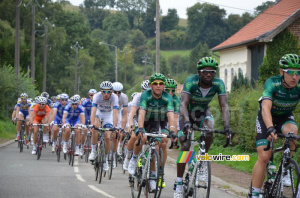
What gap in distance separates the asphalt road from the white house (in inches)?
725

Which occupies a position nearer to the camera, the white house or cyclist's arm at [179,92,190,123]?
cyclist's arm at [179,92,190,123]

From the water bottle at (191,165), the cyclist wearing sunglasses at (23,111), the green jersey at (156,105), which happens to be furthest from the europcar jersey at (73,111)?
the water bottle at (191,165)

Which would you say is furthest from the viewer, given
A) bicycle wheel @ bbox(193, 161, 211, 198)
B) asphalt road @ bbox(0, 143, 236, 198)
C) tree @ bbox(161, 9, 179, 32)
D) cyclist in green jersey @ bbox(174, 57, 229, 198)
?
tree @ bbox(161, 9, 179, 32)

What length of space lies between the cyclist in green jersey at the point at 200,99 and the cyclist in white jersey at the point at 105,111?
168 inches

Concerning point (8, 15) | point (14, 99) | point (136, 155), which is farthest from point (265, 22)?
point (8, 15)

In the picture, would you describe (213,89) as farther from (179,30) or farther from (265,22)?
(179,30)

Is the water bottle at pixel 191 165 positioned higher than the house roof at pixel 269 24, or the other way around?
the house roof at pixel 269 24

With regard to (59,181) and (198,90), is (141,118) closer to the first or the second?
(198,90)

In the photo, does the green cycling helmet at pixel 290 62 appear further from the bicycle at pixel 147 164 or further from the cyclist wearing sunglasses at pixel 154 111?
the bicycle at pixel 147 164

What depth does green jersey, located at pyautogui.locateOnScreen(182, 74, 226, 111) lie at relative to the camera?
8.79 m

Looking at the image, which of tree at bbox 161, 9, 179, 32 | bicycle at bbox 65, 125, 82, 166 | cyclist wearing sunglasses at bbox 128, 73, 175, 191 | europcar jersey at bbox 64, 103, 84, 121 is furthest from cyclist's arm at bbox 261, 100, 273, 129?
tree at bbox 161, 9, 179, 32

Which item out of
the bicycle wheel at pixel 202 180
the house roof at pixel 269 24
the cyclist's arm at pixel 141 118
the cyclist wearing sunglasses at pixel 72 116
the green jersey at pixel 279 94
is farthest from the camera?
the house roof at pixel 269 24

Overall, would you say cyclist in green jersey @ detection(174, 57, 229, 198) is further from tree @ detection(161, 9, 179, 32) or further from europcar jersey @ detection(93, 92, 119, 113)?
tree @ detection(161, 9, 179, 32)

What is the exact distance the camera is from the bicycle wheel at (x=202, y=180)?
7742 mm
